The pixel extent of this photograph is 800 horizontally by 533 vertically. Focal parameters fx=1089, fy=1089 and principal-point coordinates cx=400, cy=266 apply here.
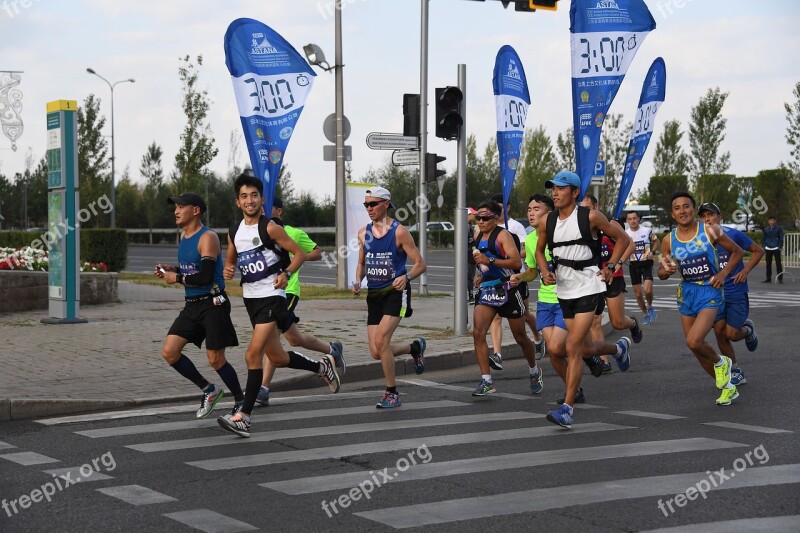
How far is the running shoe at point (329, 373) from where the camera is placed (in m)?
9.49

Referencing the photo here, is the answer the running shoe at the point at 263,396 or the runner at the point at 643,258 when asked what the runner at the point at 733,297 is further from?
the runner at the point at 643,258

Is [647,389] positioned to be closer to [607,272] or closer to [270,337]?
[607,272]

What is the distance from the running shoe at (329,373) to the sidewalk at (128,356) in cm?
94

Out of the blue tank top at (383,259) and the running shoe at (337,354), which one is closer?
the blue tank top at (383,259)

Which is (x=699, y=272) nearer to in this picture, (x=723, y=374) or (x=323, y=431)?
(x=723, y=374)

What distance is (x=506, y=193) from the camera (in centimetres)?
1494

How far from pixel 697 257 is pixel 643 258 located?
8.23 metres

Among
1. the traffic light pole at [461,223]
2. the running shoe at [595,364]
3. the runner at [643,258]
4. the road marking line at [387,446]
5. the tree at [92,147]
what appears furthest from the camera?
the tree at [92,147]

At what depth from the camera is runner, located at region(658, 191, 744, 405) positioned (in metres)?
9.33

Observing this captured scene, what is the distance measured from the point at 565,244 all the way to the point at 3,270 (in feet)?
41.2

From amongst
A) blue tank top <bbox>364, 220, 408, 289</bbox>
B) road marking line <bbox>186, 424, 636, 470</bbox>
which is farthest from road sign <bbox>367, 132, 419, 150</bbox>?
road marking line <bbox>186, 424, 636, 470</bbox>

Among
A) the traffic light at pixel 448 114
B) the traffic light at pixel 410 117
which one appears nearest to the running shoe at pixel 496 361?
the traffic light at pixel 448 114

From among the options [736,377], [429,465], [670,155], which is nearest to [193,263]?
[429,465]

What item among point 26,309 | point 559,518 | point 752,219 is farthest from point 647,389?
point 752,219
